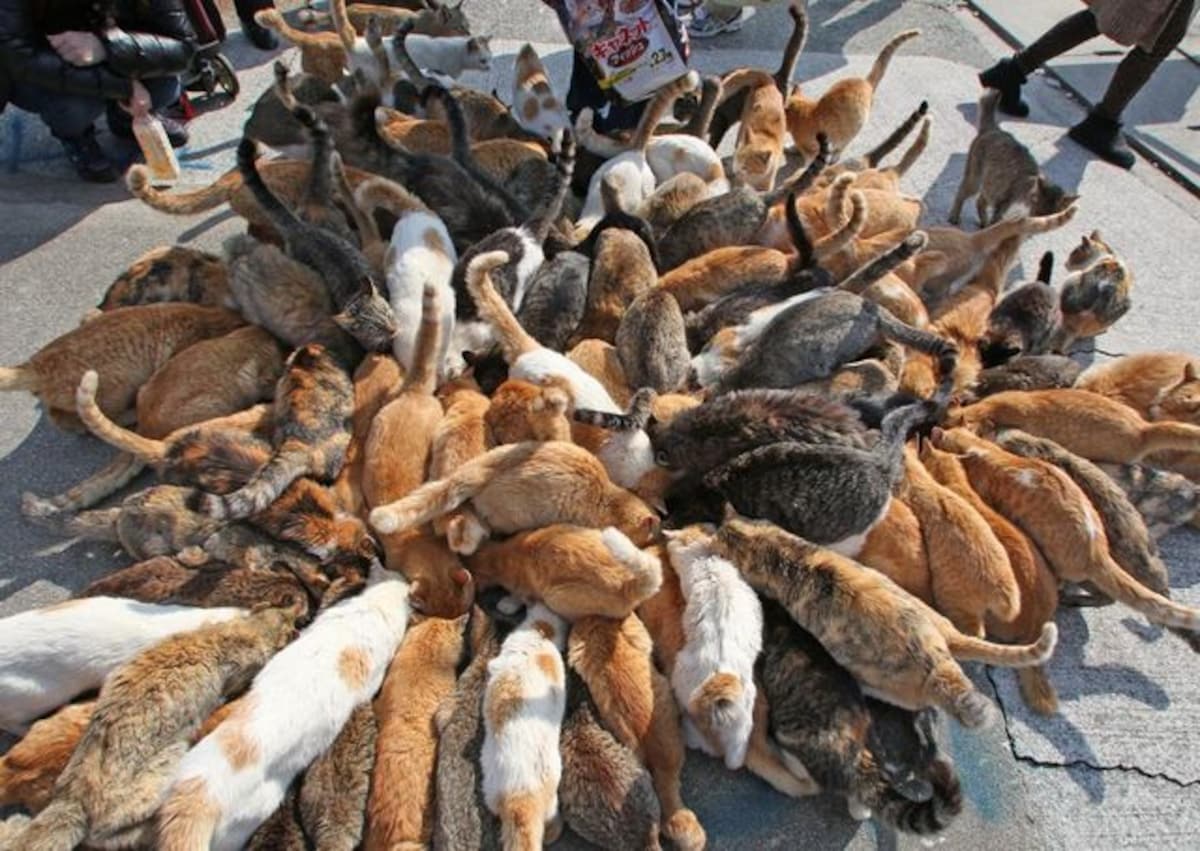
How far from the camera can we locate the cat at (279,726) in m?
2.15

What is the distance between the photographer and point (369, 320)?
338 centimetres

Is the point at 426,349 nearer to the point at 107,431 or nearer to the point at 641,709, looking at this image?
the point at 107,431

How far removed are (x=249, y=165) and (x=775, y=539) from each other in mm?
2817

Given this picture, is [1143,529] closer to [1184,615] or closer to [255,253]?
[1184,615]

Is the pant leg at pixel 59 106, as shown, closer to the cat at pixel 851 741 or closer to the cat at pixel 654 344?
the cat at pixel 654 344

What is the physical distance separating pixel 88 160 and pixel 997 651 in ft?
18.5

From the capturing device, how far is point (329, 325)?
3521 millimetres

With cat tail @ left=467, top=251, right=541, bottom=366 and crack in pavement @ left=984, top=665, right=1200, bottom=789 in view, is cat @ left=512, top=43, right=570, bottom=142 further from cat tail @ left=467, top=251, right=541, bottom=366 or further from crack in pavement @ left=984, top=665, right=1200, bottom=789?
crack in pavement @ left=984, top=665, right=1200, bottom=789

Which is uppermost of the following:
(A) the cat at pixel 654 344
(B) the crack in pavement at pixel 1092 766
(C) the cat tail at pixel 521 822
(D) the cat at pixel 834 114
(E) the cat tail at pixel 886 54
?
(E) the cat tail at pixel 886 54

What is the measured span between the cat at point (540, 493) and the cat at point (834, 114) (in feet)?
10.9

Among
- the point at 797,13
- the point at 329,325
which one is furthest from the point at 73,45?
the point at 797,13

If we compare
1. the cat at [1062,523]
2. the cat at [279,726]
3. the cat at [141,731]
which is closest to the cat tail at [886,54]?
the cat at [1062,523]

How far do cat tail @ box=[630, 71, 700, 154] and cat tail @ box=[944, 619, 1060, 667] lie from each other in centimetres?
332

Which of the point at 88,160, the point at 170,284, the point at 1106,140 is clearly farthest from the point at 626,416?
the point at 1106,140
